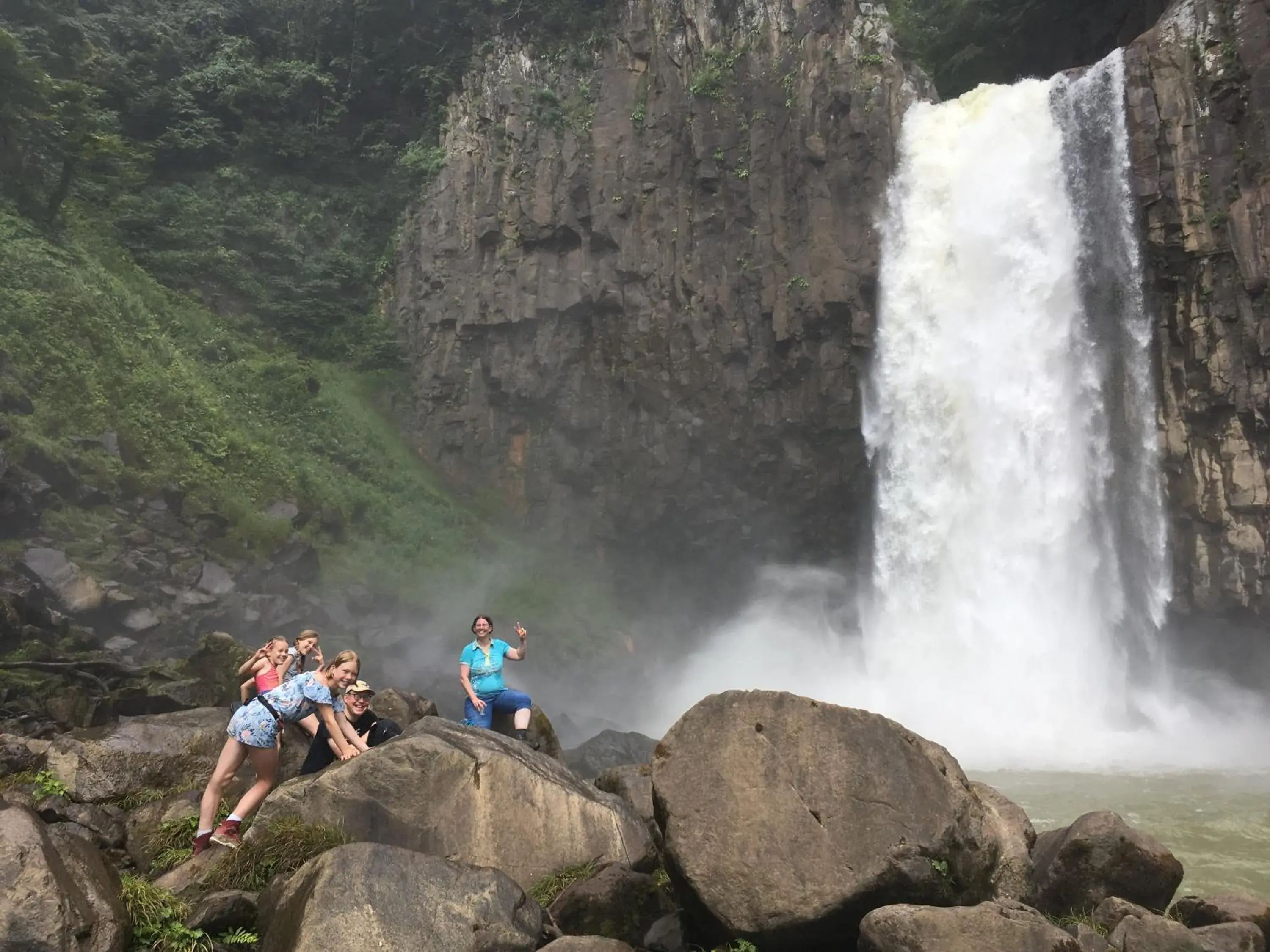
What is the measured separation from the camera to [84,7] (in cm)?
2991

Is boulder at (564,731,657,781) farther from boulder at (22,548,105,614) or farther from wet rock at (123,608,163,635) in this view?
boulder at (22,548,105,614)

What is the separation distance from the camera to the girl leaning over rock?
6.13m

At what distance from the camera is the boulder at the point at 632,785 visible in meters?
8.66

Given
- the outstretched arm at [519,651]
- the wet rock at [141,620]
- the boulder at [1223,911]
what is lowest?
the boulder at [1223,911]

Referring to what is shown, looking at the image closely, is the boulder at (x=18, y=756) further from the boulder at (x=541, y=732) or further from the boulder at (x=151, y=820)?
the boulder at (x=541, y=732)

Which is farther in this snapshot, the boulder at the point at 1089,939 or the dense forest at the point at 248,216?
the dense forest at the point at 248,216

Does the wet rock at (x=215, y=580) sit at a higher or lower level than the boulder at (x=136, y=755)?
higher

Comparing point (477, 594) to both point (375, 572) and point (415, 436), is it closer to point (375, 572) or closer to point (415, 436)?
point (375, 572)

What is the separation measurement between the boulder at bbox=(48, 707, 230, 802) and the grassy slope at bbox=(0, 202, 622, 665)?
10.4m

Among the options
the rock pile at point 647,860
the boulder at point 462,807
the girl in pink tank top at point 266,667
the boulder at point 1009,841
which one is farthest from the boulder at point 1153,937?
the girl in pink tank top at point 266,667

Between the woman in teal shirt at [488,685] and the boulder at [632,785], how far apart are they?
45.5 inches

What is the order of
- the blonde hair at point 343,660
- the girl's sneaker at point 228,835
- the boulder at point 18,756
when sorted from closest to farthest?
1. the girl's sneaker at point 228,835
2. the blonde hair at point 343,660
3. the boulder at point 18,756

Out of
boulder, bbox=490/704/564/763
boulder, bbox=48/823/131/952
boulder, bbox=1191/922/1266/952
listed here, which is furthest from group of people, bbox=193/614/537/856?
boulder, bbox=1191/922/1266/952

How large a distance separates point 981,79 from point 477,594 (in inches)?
871
